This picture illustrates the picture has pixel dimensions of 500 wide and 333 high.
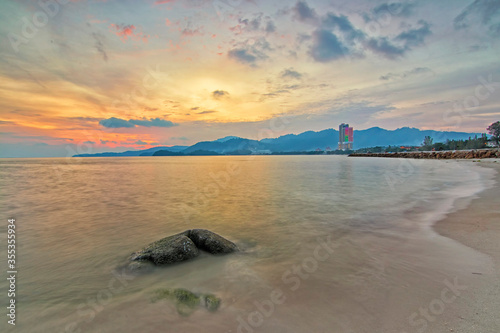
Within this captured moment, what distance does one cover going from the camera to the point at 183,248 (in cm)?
746

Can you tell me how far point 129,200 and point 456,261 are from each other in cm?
2089

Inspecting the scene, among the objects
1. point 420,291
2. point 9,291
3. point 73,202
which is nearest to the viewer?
point 420,291

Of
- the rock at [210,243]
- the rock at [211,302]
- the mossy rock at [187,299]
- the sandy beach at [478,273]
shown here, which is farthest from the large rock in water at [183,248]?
the sandy beach at [478,273]

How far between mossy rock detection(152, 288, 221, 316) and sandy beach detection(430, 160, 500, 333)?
4392 millimetres

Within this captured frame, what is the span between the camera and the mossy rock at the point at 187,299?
4973mm

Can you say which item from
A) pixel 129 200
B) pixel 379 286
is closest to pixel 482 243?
pixel 379 286

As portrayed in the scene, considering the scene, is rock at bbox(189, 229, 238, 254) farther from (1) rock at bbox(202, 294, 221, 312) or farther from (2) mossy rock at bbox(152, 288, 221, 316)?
(1) rock at bbox(202, 294, 221, 312)

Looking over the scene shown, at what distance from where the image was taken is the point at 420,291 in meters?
5.14

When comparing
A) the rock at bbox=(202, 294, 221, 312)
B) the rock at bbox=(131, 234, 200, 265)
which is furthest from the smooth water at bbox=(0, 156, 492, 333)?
the rock at bbox=(131, 234, 200, 265)

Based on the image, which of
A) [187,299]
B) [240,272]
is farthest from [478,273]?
[187,299]

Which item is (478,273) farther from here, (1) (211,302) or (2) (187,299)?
(2) (187,299)

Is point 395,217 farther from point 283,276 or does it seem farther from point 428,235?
point 283,276

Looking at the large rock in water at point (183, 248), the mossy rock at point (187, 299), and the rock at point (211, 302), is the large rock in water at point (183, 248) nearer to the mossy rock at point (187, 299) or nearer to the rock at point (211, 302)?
the mossy rock at point (187, 299)

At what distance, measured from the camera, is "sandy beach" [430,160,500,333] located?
402 centimetres
